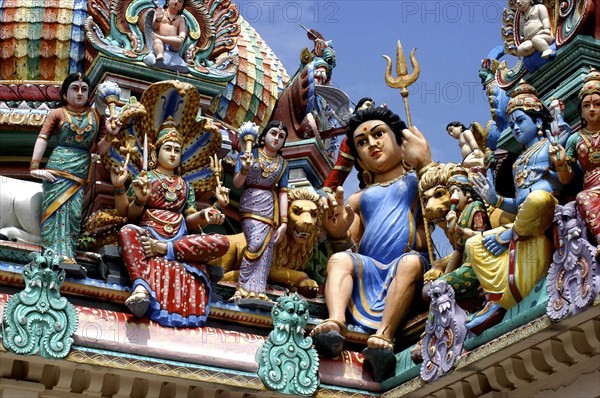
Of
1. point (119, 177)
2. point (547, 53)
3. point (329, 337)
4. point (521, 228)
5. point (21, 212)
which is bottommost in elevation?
point (329, 337)

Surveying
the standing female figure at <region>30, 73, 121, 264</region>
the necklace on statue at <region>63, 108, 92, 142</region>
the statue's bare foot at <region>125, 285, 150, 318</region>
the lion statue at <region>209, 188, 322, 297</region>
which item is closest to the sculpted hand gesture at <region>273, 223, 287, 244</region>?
the lion statue at <region>209, 188, 322, 297</region>

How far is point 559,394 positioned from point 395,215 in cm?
341

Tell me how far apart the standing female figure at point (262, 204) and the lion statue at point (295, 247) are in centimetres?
17

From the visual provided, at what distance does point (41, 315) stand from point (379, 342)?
11.5 feet

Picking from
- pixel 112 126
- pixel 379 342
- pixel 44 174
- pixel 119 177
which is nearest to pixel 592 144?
pixel 379 342

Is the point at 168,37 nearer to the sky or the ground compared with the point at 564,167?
nearer to the sky

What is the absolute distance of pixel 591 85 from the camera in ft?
51.9

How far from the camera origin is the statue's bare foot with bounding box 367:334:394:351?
1741cm

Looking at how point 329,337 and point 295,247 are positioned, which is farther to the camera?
point 295,247

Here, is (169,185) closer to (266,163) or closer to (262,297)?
(266,163)

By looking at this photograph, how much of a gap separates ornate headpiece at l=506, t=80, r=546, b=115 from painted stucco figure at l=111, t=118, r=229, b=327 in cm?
326

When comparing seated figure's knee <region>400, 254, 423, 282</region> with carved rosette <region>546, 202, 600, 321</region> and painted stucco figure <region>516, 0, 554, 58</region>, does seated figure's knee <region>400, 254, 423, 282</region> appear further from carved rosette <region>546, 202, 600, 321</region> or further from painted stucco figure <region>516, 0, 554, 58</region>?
carved rosette <region>546, 202, 600, 321</region>

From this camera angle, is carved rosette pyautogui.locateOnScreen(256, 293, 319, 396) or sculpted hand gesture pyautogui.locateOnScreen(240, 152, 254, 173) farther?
sculpted hand gesture pyautogui.locateOnScreen(240, 152, 254, 173)

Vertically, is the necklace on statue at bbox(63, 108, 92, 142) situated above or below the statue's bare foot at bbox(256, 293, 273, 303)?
above
